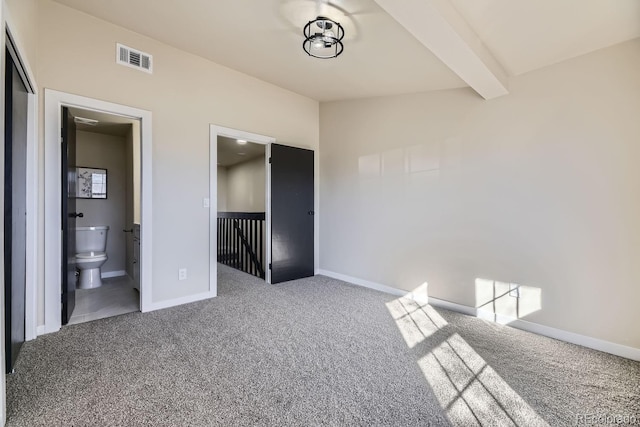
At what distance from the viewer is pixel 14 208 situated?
5.90 ft

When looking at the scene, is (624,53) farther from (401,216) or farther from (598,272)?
(401,216)

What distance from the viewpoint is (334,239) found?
428 centimetres

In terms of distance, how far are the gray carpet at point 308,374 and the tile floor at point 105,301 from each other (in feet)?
0.80

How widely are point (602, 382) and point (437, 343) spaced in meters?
0.95

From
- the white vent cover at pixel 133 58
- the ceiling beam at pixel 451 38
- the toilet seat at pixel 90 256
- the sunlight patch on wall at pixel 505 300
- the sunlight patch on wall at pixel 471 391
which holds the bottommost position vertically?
the sunlight patch on wall at pixel 471 391

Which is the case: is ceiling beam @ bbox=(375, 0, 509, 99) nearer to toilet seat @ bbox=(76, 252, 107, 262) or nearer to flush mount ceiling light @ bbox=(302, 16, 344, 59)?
flush mount ceiling light @ bbox=(302, 16, 344, 59)

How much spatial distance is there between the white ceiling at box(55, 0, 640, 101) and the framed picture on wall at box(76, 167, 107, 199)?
260 centimetres

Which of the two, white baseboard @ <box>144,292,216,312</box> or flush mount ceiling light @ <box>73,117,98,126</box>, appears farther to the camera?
flush mount ceiling light @ <box>73,117,98,126</box>

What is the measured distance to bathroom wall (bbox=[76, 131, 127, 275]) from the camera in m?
4.25

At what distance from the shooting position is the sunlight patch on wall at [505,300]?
8.12 feet

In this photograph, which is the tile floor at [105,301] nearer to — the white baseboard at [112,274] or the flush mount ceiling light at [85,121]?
the white baseboard at [112,274]

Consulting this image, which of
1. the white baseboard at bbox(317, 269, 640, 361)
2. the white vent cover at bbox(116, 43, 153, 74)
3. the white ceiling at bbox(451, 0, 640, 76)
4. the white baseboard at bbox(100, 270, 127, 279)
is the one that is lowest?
the white baseboard at bbox(317, 269, 640, 361)

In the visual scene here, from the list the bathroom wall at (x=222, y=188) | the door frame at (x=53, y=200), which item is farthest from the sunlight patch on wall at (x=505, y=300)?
the bathroom wall at (x=222, y=188)

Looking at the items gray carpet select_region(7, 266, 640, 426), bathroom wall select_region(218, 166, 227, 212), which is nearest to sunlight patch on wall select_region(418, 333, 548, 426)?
gray carpet select_region(7, 266, 640, 426)
